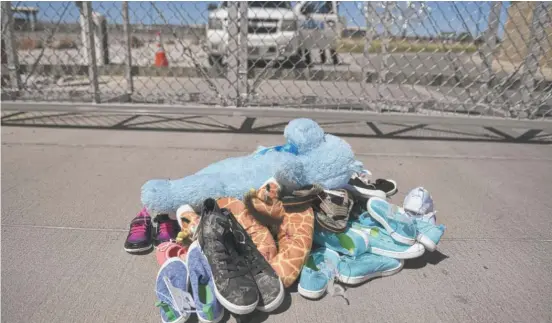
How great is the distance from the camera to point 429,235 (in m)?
1.77

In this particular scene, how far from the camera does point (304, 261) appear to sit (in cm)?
161

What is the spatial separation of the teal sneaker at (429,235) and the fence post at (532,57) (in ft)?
8.39

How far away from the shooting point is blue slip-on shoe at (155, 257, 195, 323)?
4.54 ft

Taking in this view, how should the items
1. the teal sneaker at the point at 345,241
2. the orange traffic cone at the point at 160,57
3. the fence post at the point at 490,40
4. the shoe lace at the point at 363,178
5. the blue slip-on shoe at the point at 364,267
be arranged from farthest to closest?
the orange traffic cone at the point at 160,57, the fence post at the point at 490,40, the shoe lace at the point at 363,178, the teal sneaker at the point at 345,241, the blue slip-on shoe at the point at 364,267

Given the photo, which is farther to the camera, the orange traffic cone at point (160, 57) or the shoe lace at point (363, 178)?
the orange traffic cone at point (160, 57)

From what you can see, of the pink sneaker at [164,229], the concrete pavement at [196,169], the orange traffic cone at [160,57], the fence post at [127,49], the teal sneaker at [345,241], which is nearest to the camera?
the concrete pavement at [196,169]

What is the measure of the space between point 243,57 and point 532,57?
8.31ft

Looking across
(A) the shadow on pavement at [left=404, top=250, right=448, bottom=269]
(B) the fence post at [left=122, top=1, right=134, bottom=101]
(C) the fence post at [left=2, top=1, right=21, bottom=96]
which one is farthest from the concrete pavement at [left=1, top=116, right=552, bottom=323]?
(B) the fence post at [left=122, top=1, right=134, bottom=101]

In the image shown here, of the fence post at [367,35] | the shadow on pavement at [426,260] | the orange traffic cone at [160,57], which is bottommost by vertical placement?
the shadow on pavement at [426,260]

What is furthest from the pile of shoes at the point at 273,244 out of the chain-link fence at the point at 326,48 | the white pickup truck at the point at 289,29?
the white pickup truck at the point at 289,29

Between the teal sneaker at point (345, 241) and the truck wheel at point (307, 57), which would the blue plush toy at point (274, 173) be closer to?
the teal sneaker at point (345, 241)

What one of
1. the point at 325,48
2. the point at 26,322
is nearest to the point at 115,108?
the point at 325,48

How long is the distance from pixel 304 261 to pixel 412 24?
292cm

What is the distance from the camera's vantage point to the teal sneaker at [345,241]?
174 cm
